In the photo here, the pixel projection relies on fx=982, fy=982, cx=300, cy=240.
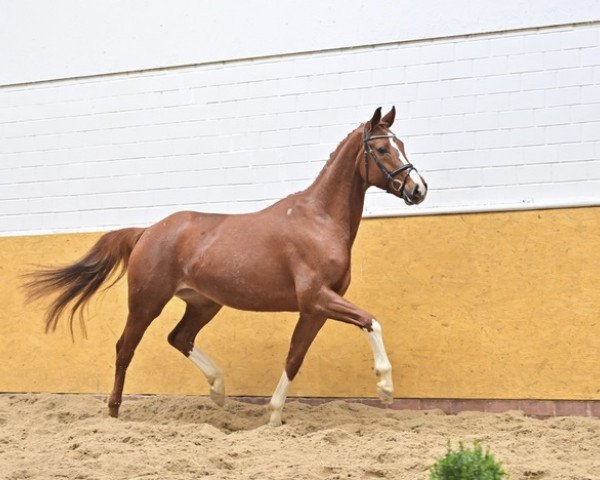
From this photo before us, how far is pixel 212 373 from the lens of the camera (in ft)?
22.6

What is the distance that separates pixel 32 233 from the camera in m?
8.33

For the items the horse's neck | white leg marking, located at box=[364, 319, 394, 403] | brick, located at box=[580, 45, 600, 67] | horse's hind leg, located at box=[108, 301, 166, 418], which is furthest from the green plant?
brick, located at box=[580, 45, 600, 67]

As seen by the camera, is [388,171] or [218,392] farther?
[218,392]

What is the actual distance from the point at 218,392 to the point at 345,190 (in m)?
1.72

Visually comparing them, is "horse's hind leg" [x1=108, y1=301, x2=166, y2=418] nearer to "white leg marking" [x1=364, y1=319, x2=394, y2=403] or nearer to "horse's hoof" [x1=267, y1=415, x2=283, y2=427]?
"horse's hoof" [x1=267, y1=415, x2=283, y2=427]

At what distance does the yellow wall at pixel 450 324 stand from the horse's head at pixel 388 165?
33.6 inches

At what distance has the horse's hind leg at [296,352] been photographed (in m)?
6.47

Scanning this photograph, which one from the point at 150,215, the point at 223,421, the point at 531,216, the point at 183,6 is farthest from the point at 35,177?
the point at 531,216

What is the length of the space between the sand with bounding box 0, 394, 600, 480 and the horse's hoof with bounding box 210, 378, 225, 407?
0.23ft

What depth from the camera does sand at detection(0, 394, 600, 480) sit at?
508 cm

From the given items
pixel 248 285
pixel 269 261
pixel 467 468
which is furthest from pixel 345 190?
pixel 467 468

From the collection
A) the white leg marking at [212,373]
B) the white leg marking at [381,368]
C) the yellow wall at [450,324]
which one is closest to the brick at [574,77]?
the yellow wall at [450,324]

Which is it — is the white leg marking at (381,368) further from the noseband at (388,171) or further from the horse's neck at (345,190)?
the noseband at (388,171)

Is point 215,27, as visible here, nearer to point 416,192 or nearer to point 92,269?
point 92,269
